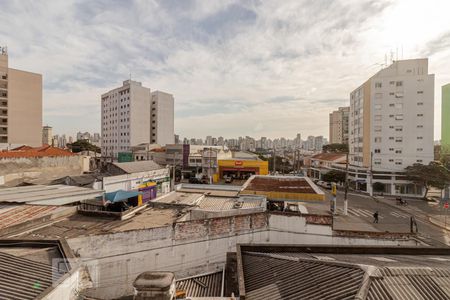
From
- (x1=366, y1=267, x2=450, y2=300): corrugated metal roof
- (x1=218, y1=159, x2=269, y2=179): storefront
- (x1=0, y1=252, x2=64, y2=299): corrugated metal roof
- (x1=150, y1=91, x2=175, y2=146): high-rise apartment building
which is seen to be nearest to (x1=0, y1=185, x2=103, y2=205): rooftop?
(x1=0, y1=252, x2=64, y2=299): corrugated metal roof

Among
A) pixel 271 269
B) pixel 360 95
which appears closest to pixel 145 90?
pixel 360 95

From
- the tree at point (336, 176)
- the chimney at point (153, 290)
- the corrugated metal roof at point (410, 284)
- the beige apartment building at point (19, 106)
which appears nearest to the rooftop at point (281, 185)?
the corrugated metal roof at point (410, 284)

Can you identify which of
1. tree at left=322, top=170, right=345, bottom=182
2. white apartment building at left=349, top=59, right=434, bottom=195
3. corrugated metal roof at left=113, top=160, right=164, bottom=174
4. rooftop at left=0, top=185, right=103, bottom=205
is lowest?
tree at left=322, top=170, right=345, bottom=182

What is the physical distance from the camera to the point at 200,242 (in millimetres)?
10703

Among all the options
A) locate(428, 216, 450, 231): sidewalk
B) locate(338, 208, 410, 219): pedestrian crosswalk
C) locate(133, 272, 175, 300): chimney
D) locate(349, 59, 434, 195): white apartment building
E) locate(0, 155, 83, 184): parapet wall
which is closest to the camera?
locate(133, 272, 175, 300): chimney

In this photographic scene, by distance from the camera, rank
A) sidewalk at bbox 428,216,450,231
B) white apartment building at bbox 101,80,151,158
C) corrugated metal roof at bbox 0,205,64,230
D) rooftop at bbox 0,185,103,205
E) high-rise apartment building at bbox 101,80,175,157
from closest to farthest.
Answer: corrugated metal roof at bbox 0,205,64,230
rooftop at bbox 0,185,103,205
sidewalk at bbox 428,216,450,231
white apartment building at bbox 101,80,151,158
high-rise apartment building at bbox 101,80,175,157

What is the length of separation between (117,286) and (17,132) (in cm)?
5100

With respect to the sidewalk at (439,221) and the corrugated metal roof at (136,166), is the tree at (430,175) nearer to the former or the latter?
the sidewalk at (439,221)

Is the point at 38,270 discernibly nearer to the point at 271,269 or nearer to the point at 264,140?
the point at 271,269

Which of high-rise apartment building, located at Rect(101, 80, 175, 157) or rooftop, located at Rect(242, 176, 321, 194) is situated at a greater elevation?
high-rise apartment building, located at Rect(101, 80, 175, 157)

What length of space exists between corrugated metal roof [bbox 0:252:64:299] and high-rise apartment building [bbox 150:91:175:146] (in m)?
64.9

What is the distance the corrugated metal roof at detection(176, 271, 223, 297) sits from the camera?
345 inches

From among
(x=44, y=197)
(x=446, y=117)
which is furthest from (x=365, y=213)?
(x=446, y=117)

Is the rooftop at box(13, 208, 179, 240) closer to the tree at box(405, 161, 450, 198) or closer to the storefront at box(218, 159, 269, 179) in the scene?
the storefront at box(218, 159, 269, 179)
